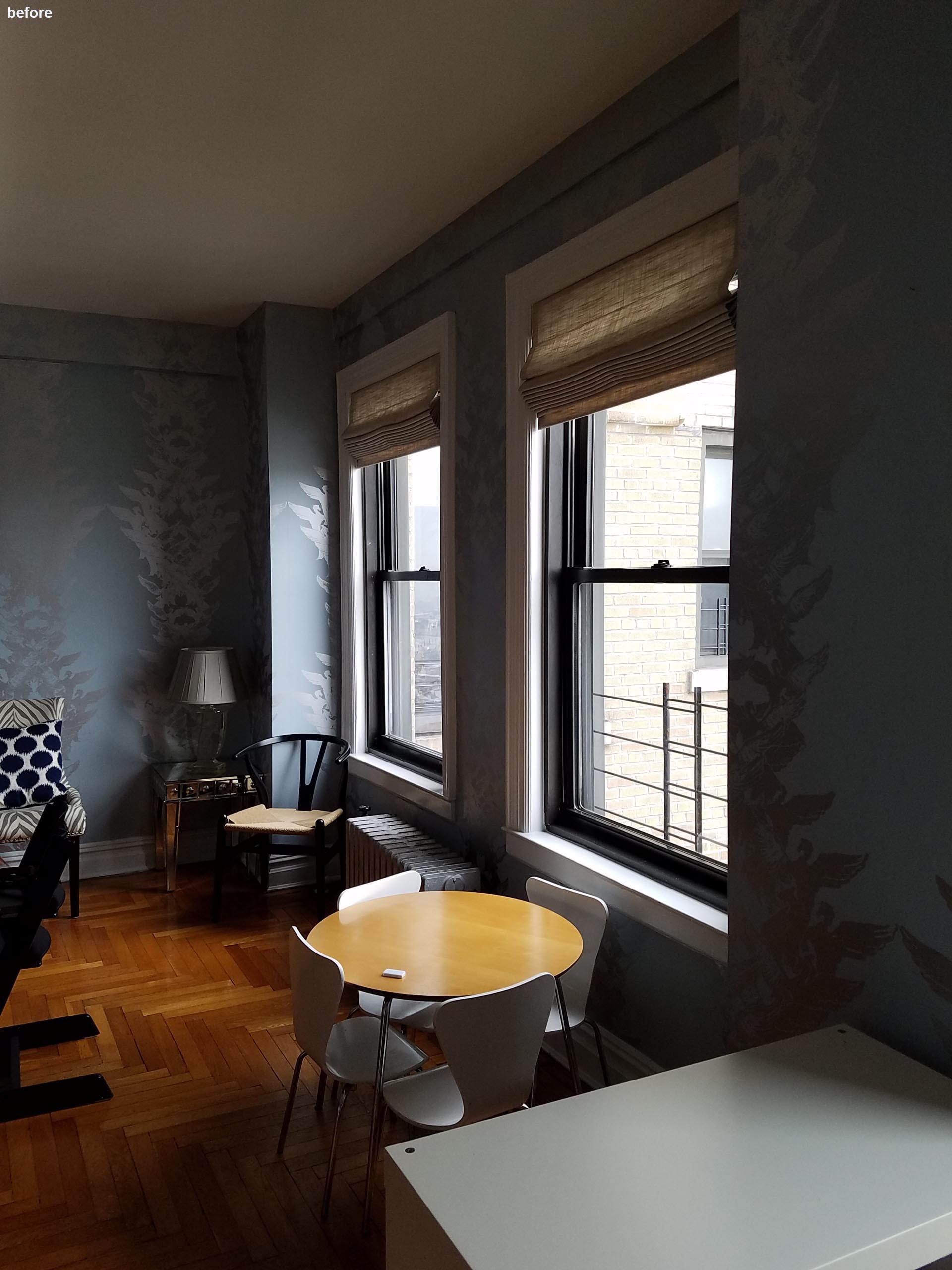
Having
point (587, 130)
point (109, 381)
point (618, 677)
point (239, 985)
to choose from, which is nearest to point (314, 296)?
point (109, 381)

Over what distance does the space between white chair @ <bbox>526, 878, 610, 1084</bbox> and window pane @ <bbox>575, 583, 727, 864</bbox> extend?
350 millimetres

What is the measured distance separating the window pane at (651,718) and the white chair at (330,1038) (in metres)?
1.02

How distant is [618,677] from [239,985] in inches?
79.3

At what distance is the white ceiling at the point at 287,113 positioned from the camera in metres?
2.44

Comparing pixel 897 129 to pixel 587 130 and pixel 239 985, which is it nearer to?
pixel 587 130

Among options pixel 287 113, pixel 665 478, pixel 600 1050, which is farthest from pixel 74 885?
pixel 287 113

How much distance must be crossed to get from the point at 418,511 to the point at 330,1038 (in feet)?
8.84

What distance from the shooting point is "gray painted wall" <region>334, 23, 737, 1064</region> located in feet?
8.46

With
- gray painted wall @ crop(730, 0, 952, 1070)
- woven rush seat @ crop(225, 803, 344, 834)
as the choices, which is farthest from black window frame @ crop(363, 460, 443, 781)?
gray painted wall @ crop(730, 0, 952, 1070)

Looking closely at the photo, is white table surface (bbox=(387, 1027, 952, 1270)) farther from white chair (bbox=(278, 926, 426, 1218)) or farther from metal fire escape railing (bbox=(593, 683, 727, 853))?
metal fire escape railing (bbox=(593, 683, 727, 853))

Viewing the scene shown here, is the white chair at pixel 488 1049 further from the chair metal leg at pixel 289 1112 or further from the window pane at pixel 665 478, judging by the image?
the window pane at pixel 665 478

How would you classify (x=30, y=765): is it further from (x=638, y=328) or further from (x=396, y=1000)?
(x=638, y=328)

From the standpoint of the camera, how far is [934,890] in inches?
63.9

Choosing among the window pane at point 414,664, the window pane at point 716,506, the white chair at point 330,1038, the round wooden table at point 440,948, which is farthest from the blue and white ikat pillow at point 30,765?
Result: the window pane at point 716,506
